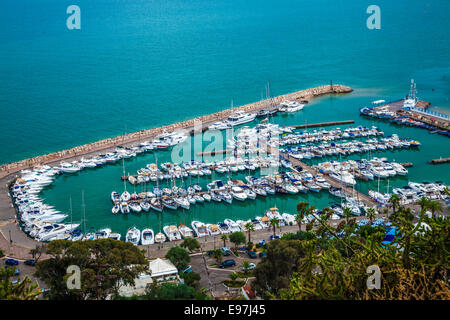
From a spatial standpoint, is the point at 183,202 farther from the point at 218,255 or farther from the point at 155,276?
the point at 155,276

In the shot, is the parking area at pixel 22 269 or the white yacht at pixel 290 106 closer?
the parking area at pixel 22 269

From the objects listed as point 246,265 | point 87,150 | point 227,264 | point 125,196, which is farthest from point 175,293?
point 87,150

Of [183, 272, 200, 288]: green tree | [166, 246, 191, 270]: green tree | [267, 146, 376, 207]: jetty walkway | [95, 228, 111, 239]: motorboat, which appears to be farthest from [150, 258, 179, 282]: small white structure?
[267, 146, 376, 207]: jetty walkway

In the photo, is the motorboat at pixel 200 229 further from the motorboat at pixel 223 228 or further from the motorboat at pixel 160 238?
the motorboat at pixel 160 238

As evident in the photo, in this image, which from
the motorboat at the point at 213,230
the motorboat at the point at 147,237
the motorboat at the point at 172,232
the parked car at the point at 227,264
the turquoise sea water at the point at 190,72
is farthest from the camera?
the turquoise sea water at the point at 190,72

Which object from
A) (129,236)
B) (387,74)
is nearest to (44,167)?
(129,236)

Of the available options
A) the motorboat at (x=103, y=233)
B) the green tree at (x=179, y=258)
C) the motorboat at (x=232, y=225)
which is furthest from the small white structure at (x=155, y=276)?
the motorboat at (x=103, y=233)
